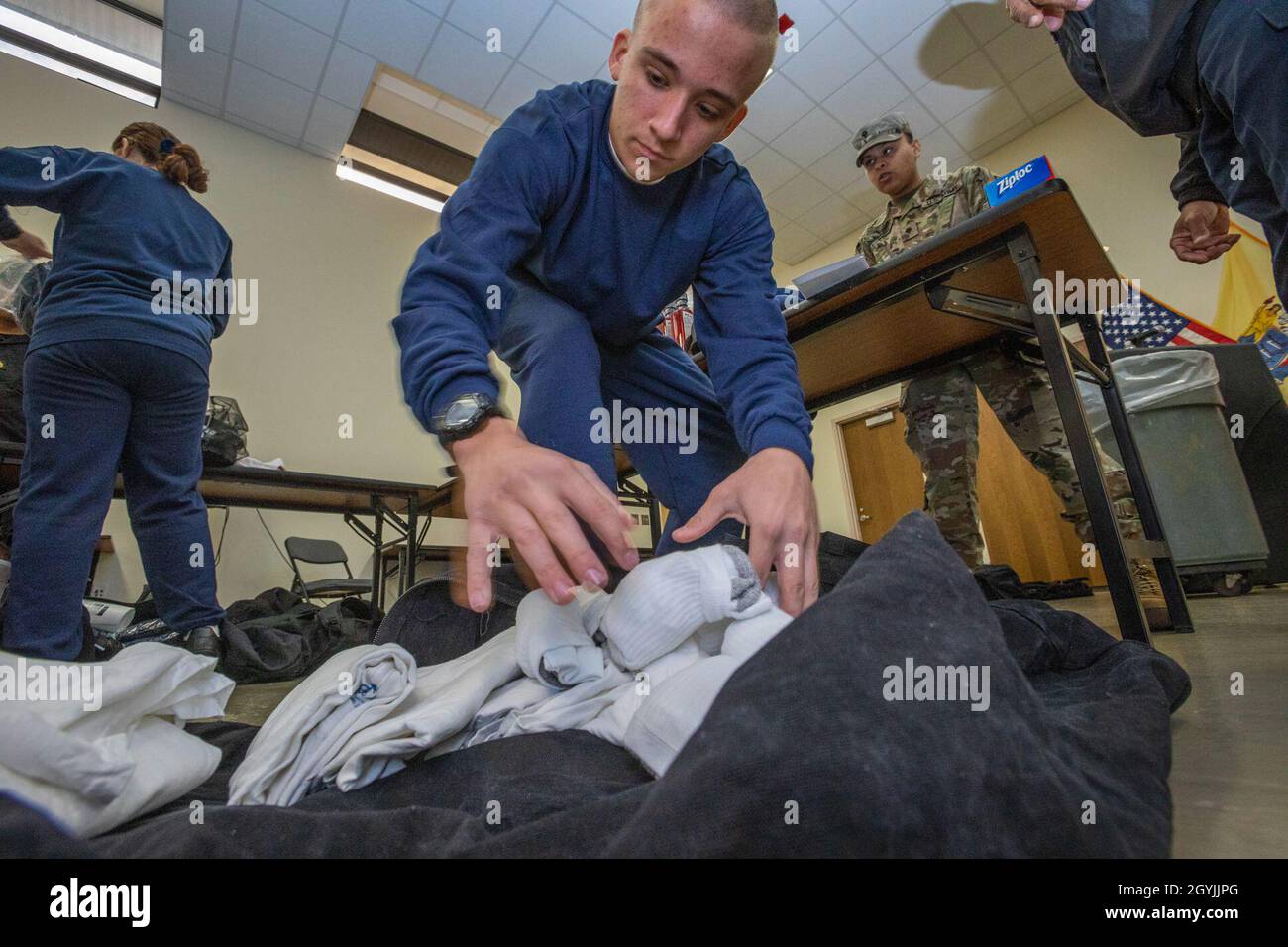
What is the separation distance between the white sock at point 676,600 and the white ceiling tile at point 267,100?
12.8ft

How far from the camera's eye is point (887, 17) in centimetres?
289

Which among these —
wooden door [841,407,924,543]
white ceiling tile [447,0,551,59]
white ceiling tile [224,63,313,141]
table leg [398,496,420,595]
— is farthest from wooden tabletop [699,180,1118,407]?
white ceiling tile [224,63,313,141]

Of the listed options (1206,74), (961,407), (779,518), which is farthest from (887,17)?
(779,518)

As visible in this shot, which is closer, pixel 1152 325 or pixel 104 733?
pixel 104 733

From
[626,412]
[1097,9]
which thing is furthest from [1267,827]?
[1097,9]

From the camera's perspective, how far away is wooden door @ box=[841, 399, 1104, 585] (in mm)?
3111

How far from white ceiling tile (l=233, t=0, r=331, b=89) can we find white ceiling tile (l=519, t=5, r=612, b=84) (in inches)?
39.1

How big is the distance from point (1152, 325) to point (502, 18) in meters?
3.44

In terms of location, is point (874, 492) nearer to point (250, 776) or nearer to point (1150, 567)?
point (1150, 567)

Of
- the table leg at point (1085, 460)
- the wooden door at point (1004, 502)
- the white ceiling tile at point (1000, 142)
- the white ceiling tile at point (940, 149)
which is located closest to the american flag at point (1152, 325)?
the wooden door at point (1004, 502)

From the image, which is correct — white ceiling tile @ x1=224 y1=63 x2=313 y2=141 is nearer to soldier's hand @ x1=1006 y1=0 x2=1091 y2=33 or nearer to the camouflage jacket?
the camouflage jacket

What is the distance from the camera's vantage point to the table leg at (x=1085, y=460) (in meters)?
0.89

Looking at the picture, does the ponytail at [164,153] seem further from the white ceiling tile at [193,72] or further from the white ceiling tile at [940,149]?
the white ceiling tile at [940,149]

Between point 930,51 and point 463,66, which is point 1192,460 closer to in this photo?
point 930,51
